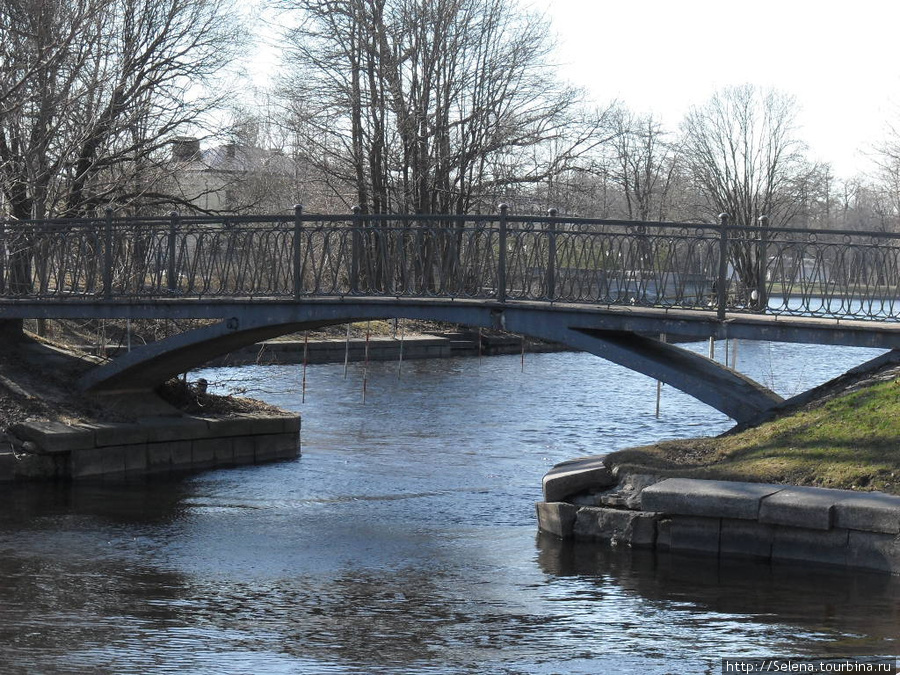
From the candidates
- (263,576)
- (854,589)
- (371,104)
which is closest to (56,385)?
(263,576)

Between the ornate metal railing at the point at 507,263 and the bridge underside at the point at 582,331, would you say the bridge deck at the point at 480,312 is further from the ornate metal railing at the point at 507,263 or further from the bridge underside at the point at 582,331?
the ornate metal railing at the point at 507,263

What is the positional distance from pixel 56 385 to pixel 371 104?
1782 centimetres

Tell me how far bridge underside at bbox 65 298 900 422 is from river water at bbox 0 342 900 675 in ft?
5.59

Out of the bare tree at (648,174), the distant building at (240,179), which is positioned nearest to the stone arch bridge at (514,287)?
the distant building at (240,179)

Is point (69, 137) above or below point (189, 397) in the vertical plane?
above

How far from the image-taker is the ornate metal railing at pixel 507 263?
12.1m

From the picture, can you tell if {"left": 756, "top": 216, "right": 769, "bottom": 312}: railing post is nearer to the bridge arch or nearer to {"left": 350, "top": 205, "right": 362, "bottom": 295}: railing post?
the bridge arch

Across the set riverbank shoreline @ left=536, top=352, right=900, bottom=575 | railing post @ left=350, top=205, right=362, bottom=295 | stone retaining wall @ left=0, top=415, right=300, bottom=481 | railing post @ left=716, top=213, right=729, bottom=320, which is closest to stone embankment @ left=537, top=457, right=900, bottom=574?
riverbank shoreline @ left=536, top=352, right=900, bottom=575

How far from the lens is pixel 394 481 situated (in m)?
14.5

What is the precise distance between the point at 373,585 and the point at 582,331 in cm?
404

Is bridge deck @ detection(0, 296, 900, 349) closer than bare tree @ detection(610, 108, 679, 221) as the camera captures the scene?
Yes

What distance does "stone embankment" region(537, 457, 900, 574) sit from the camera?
9.06 metres

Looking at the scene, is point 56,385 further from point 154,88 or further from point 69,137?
point 154,88

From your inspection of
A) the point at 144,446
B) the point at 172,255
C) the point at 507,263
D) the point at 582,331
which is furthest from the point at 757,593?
the point at 172,255
